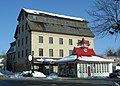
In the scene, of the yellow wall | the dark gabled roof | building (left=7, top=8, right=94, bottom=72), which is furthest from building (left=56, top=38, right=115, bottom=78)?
the dark gabled roof

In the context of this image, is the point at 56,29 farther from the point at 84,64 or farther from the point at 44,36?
the point at 84,64

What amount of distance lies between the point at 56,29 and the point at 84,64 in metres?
Answer: 16.3

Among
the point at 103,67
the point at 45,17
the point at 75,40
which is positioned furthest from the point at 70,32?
the point at 103,67

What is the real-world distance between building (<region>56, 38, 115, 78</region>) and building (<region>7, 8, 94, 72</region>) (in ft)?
28.8

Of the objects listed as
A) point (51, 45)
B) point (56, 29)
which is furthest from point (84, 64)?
point (56, 29)

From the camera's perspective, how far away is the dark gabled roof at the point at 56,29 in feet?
197

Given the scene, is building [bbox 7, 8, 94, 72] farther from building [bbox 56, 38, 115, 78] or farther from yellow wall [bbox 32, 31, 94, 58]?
building [bbox 56, 38, 115, 78]

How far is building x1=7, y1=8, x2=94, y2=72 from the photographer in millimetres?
59844

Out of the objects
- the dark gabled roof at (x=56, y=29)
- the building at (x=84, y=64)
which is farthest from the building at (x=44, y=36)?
the building at (x=84, y=64)

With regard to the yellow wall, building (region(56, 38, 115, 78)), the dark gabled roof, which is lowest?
building (region(56, 38, 115, 78))

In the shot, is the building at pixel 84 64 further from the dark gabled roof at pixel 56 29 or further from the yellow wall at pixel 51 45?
the dark gabled roof at pixel 56 29

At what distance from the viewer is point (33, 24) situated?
60406mm

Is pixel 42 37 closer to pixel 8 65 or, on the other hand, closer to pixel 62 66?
pixel 62 66

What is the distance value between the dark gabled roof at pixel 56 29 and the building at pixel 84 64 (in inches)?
441
